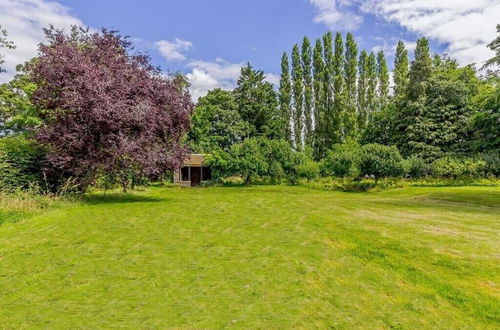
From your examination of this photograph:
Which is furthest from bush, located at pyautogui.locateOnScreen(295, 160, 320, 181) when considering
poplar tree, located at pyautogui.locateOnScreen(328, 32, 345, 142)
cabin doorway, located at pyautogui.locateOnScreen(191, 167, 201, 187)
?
poplar tree, located at pyautogui.locateOnScreen(328, 32, 345, 142)

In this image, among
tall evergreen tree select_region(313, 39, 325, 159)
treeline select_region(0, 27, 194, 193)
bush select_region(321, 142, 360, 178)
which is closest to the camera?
treeline select_region(0, 27, 194, 193)

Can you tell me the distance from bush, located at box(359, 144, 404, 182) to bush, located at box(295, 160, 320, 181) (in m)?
5.18

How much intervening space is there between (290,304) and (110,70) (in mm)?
11918

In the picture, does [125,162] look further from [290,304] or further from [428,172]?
[428,172]

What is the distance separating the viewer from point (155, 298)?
426 cm

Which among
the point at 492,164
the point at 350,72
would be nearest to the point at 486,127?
the point at 492,164

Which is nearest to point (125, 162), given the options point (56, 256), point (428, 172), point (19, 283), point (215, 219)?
point (215, 219)

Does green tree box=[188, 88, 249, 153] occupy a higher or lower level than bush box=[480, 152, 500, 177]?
higher

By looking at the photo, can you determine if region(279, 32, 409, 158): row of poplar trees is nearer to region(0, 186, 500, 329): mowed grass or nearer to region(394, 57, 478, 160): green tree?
region(394, 57, 478, 160): green tree

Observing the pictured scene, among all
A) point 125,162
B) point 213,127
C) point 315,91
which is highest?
point 315,91

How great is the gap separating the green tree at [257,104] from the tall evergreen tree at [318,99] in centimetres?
457

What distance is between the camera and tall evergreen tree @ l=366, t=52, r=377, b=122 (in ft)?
151

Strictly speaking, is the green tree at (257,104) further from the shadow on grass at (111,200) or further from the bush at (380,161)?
the shadow on grass at (111,200)

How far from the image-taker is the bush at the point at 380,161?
81.9 feet
